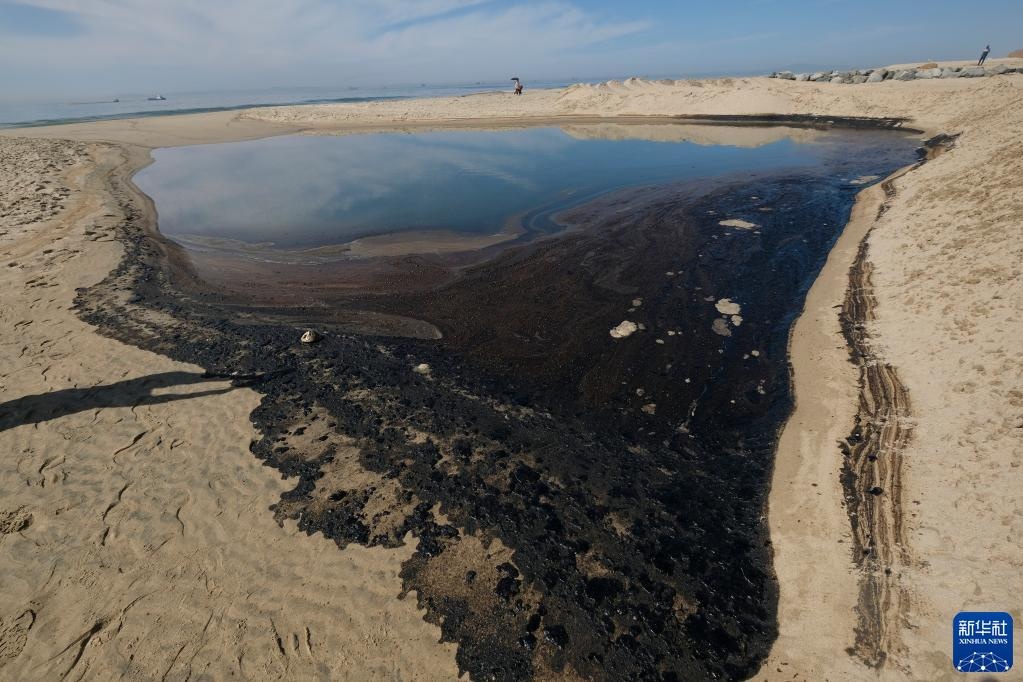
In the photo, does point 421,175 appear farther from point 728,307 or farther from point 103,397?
point 103,397

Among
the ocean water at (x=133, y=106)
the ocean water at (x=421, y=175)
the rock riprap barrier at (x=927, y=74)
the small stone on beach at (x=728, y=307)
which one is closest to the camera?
the small stone on beach at (x=728, y=307)

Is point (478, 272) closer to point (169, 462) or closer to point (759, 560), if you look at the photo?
point (169, 462)

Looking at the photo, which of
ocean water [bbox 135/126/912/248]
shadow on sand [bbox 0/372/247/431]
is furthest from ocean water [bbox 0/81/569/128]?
shadow on sand [bbox 0/372/247/431]

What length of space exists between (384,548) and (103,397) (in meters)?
5.64

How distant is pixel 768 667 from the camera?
13.2 feet

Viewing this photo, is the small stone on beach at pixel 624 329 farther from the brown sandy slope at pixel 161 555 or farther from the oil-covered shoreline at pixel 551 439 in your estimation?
the brown sandy slope at pixel 161 555

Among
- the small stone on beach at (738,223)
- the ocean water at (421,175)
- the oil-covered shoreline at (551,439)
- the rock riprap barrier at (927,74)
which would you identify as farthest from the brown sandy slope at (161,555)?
the rock riprap barrier at (927,74)

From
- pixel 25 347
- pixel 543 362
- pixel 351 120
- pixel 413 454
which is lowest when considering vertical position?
pixel 413 454

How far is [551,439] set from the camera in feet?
21.2

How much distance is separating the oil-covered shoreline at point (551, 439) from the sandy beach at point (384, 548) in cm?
33

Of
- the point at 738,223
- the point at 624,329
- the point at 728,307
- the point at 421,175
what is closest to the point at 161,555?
the point at 624,329

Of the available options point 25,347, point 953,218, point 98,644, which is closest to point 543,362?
point 98,644

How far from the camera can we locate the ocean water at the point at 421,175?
52.2 feet

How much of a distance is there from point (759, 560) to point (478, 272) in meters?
9.04
